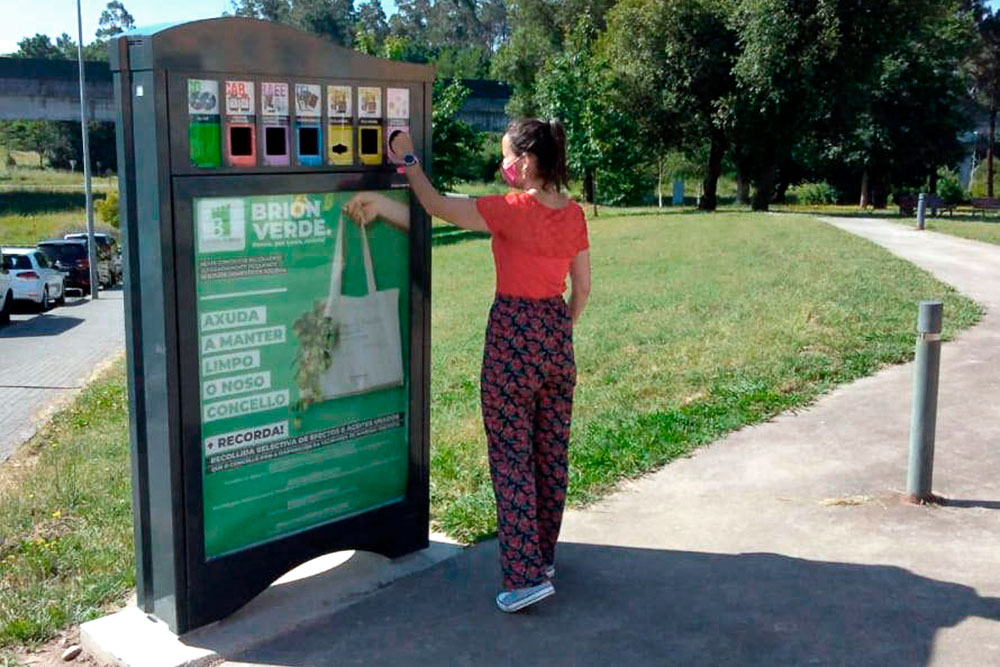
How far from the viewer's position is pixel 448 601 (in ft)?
14.5

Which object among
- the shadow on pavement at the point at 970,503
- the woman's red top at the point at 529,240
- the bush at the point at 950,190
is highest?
the woman's red top at the point at 529,240

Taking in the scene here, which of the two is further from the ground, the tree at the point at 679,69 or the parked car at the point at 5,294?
the tree at the point at 679,69

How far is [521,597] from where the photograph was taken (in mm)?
4227

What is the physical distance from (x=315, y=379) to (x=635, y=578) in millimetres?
1558

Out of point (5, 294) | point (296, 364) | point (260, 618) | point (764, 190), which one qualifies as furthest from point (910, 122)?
point (260, 618)

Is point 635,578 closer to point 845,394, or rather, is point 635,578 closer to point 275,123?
point 275,123

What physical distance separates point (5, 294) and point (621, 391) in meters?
21.4

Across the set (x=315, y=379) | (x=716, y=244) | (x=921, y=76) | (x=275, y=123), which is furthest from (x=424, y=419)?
(x=921, y=76)

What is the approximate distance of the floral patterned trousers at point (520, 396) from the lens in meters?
4.25

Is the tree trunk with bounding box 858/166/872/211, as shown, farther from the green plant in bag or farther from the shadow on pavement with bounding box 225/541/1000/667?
the green plant in bag

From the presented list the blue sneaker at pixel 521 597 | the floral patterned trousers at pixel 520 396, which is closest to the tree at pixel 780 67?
the floral patterned trousers at pixel 520 396

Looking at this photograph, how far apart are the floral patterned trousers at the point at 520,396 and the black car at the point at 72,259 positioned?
3283 centimetres

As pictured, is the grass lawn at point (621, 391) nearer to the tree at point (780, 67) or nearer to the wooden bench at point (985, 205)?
the tree at point (780, 67)

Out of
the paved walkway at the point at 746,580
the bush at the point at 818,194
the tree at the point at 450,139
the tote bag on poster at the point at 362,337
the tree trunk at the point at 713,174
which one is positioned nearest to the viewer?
the paved walkway at the point at 746,580
